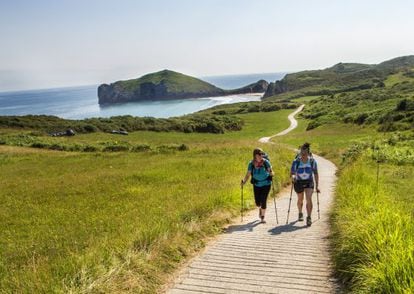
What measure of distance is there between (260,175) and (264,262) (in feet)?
14.5

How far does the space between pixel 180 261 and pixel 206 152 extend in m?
29.6

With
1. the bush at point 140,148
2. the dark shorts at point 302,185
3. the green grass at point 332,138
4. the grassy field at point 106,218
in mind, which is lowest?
the green grass at point 332,138

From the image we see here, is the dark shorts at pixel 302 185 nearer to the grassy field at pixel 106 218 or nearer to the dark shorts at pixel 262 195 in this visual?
the dark shorts at pixel 262 195

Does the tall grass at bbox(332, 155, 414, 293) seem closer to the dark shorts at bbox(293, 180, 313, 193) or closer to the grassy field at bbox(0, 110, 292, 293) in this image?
the dark shorts at bbox(293, 180, 313, 193)

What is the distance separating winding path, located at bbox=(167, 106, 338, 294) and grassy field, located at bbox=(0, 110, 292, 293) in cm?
55

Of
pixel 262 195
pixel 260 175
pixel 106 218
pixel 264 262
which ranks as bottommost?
pixel 106 218

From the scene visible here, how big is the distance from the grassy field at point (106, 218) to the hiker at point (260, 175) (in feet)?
3.77

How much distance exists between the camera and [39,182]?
2508 cm

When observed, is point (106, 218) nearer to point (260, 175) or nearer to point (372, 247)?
point (260, 175)

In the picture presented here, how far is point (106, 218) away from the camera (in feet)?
47.9

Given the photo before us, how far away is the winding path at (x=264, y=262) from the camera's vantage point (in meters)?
7.46

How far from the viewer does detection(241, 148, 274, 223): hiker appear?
1270 centimetres

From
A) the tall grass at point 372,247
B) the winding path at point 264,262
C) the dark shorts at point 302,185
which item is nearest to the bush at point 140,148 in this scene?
the winding path at point 264,262

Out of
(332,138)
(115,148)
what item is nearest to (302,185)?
(115,148)
